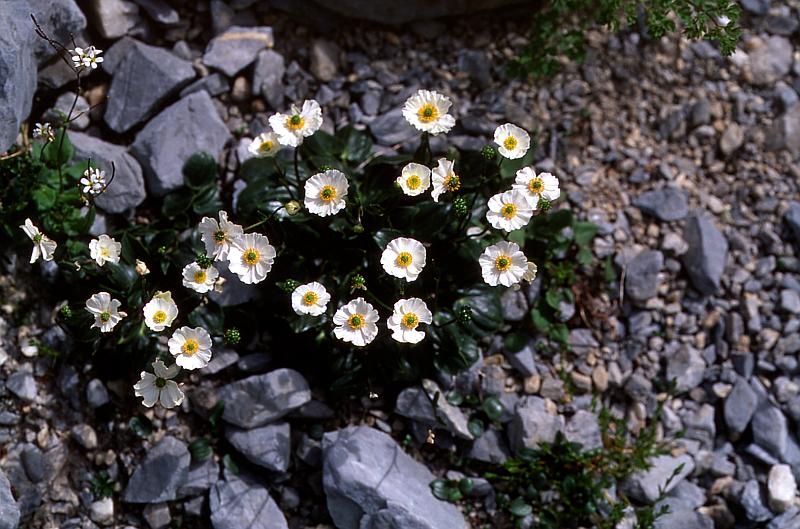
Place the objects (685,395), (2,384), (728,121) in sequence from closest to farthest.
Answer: (2,384) < (685,395) < (728,121)

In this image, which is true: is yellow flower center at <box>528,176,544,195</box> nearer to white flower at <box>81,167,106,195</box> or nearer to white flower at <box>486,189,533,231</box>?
white flower at <box>486,189,533,231</box>

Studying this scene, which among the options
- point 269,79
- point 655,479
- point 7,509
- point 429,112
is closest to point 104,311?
point 7,509

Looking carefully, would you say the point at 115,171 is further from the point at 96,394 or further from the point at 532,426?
the point at 532,426

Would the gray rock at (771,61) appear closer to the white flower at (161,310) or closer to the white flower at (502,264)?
the white flower at (502,264)

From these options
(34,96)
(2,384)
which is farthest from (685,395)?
(34,96)

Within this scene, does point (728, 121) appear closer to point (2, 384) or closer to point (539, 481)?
point (539, 481)

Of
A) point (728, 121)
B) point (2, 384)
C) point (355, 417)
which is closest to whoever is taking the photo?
point (2, 384)
